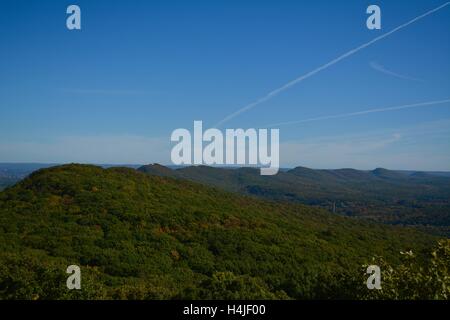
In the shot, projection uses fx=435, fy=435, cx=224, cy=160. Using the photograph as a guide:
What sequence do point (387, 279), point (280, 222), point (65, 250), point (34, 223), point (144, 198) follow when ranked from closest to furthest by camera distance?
point (387, 279) → point (65, 250) → point (34, 223) → point (144, 198) → point (280, 222)

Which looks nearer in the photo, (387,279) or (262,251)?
(387,279)

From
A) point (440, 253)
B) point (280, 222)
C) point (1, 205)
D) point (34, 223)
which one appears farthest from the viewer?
point (280, 222)
